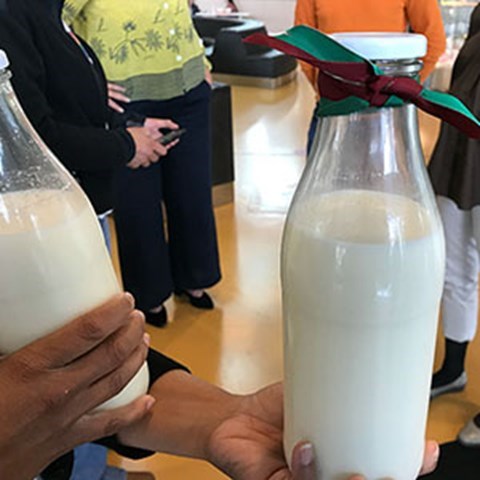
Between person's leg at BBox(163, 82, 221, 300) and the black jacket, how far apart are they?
1.60 feet

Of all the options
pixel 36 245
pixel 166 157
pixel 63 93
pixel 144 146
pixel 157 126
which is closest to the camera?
pixel 36 245

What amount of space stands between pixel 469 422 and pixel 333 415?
1.35 m

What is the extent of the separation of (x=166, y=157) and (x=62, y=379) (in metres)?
1.61

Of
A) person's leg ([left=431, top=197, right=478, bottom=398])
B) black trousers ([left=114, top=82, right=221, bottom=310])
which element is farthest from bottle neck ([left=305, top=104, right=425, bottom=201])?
black trousers ([left=114, top=82, right=221, bottom=310])

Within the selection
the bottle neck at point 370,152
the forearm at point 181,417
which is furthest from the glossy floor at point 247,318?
the bottle neck at point 370,152

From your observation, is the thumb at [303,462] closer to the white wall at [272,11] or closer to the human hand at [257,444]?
the human hand at [257,444]

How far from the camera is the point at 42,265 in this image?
0.59m

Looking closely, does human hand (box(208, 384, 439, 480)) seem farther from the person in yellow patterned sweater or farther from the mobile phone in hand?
the person in yellow patterned sweater

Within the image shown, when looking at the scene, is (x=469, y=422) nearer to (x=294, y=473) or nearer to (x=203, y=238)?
(x=203, y=238)

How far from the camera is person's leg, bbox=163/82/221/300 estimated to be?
6.94 ft

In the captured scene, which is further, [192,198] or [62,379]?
[192,198]

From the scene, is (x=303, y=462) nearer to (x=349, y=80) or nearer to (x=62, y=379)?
(x=62, y=379)

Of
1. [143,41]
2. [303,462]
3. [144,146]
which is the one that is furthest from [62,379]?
[143,41]

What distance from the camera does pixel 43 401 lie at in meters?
0.59
